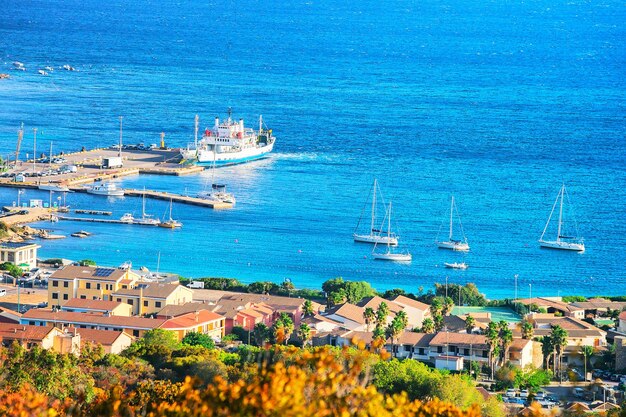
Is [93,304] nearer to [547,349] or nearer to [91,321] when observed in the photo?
[91,321]

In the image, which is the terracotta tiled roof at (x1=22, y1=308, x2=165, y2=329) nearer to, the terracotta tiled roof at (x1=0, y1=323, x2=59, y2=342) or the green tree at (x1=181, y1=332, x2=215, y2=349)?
the green tree at (x1=181, y1=332, x2=215, y2=349)

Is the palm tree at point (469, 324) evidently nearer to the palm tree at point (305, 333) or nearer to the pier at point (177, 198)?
the palm tree at point (305, 333)

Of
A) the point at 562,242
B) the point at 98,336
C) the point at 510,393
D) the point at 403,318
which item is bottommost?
the point at 510,393

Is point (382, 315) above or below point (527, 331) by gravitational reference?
above

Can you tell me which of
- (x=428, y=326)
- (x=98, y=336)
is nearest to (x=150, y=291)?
(x=98, y=336)

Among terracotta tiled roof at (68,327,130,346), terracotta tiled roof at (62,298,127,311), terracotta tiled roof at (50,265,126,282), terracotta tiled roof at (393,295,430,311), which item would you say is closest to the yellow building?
terracotta tiled roof at (50,265,126,282)

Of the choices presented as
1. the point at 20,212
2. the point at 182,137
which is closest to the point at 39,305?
the point at 20,212
